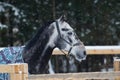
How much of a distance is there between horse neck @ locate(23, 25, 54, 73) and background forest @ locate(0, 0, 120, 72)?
17.2ft

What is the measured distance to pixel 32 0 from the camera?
36.4 ft

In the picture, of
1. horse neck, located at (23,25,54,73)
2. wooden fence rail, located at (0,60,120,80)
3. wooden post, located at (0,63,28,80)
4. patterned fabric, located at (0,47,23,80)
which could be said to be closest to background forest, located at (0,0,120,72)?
horse neck, located at (23,25,54,73)

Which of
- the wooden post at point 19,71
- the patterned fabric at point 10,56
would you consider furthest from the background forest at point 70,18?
the wooden post at point 19,71

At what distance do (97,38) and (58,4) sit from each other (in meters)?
1.21

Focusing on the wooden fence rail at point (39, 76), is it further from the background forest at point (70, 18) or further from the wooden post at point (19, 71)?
the background forest at point (70, 18)

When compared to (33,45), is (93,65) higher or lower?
lower

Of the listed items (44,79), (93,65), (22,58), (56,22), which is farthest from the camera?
(93,65)

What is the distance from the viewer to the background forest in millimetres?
11023

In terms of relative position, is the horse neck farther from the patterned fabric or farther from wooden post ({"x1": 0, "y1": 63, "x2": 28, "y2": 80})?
wooden post ({"x1": 0, "y1": 63, "x2": 28, "y2": 80})

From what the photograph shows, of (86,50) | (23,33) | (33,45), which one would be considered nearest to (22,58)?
(33,45)

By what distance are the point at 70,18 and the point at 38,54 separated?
17.9 ft

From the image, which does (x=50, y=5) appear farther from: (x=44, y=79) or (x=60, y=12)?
(x=44, y=79)

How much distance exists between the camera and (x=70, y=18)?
11055 millimetres

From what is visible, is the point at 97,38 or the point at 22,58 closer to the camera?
the point at 22,58
